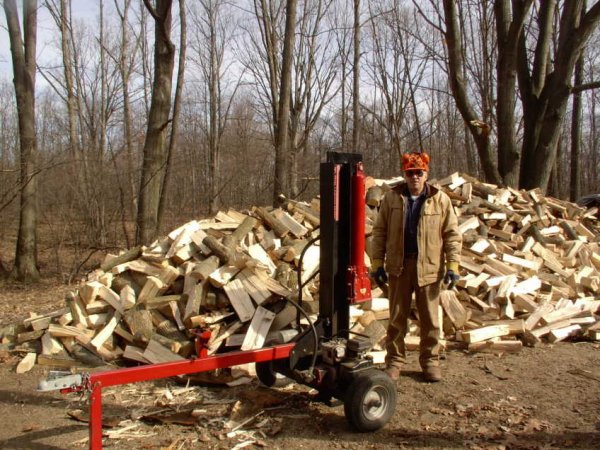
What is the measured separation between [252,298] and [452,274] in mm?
2289

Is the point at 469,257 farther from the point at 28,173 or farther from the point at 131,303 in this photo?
the point at 28,173

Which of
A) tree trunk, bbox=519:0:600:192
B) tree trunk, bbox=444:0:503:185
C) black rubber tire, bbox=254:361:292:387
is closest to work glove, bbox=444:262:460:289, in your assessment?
black rubber tire, bbox=254:361:292:387

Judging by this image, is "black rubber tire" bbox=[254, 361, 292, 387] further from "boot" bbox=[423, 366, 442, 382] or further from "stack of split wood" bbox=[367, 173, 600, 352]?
"stack of split wood" bbox=[367, 173, 600, 352]

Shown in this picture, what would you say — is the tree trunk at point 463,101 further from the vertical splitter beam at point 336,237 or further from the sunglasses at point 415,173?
the vertical splitter beam at point 336,237

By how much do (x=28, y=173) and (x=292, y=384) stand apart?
362 inches

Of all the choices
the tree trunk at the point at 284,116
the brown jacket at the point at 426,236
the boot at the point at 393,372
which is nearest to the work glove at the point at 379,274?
the brown jacket at the point at 426,236

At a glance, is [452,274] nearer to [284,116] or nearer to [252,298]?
[252,298]

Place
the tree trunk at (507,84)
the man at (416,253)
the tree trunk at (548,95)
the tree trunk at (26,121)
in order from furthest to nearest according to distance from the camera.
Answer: the tree trunk at (507,84), the tree trunk at (548,95), the tree trunk at (26,121), the man at (416,253)

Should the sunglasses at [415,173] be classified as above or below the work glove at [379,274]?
above

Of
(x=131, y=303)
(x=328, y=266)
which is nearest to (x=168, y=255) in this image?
(x=131, y=303)

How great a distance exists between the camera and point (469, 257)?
24.6 feet

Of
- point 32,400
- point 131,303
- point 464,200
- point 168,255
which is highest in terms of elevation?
point 464,200

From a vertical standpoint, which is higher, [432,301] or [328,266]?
[328,266]

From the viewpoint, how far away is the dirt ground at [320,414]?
12.8ft
